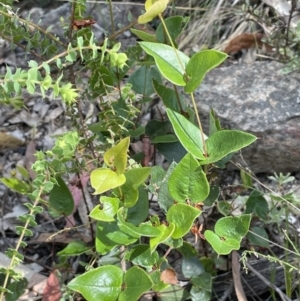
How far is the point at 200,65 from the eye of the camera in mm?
1234

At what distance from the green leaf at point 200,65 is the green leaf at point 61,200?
20.4 inches

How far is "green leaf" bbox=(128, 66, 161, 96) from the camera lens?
66.7 inches

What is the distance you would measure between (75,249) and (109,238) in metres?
0.32

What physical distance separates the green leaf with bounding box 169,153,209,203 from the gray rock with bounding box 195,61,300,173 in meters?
0.72

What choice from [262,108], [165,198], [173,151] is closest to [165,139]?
[173,151]

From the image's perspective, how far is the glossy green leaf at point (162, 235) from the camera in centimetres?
121

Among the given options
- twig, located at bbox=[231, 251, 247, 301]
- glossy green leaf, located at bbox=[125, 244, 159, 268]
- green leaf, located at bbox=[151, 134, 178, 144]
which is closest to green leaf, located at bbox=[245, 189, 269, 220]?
twig, located at bbox=[231, 251, 247, 301]

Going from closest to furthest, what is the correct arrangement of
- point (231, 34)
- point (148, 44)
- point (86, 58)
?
point (148, 44) < point (86, 58) < point (231, 34)

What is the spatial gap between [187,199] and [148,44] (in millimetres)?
345

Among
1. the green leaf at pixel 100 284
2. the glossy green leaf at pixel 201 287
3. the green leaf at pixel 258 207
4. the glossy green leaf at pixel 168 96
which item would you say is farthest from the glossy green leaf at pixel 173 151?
the green leaf at pixel 100 284

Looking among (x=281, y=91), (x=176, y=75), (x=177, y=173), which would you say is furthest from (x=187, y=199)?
(x=281, y=91)

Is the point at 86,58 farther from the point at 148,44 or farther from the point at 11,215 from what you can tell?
the point at 11,215

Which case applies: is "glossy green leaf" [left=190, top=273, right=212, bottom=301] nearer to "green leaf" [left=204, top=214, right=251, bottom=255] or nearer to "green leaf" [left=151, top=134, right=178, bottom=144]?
"green leaf" [left=204, top=214, right=251, bottom=255]

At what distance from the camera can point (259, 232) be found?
1.62m
